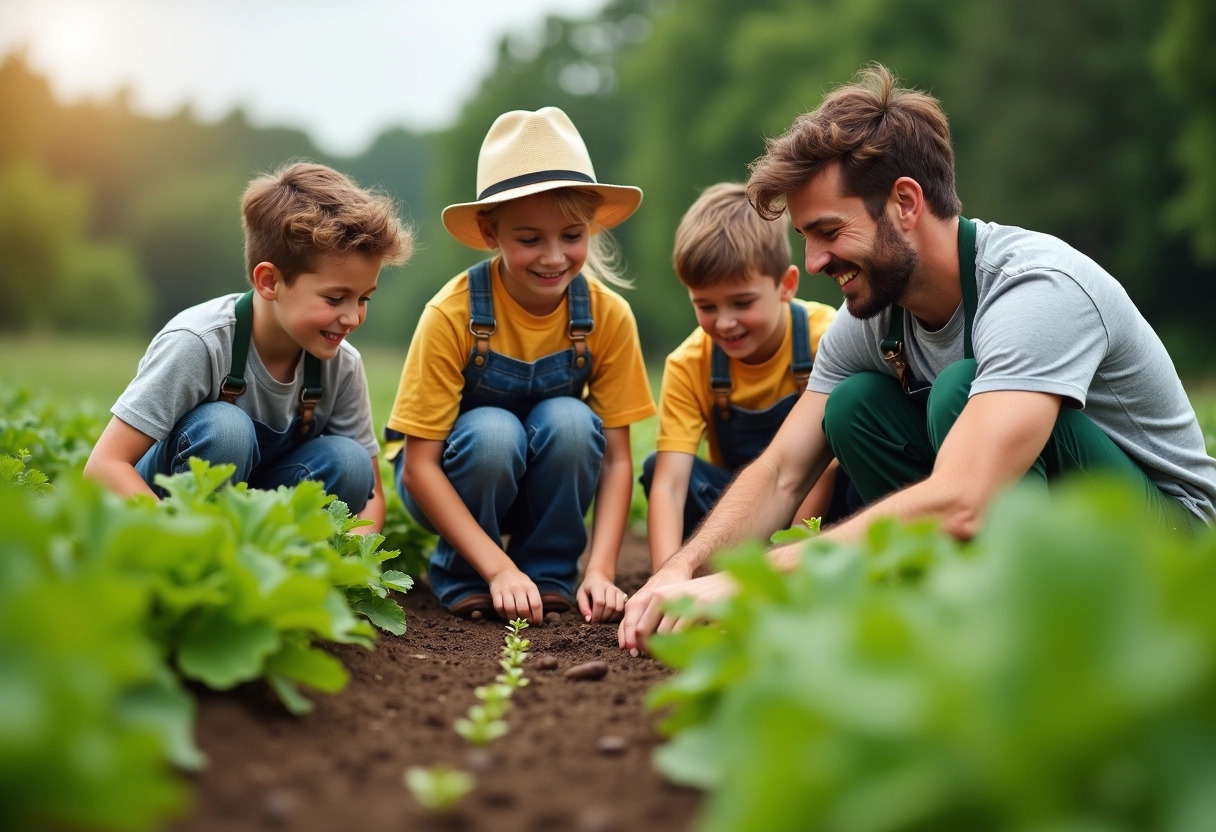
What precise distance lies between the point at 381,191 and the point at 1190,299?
26.5 meters

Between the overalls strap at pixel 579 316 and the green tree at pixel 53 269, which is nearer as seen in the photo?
the overalls strap at pixel 579 316

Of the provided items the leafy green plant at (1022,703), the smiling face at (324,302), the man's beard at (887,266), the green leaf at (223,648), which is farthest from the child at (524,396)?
the leafy green plant at (1022,703)

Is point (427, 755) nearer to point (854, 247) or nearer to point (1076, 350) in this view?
point (1076, 350)

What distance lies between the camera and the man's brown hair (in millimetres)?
3430

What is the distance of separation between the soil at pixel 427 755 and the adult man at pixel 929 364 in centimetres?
42

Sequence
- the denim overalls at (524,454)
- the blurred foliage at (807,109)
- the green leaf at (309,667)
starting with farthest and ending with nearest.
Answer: the blurred foliage at (807,109) < the denim overalls at (524,454) < the green leaf at (309,667)

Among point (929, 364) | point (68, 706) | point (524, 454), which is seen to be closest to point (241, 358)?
point (524, 454)

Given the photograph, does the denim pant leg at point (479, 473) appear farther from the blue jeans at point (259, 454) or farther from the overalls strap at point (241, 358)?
the overalls strap at point (241, 358)

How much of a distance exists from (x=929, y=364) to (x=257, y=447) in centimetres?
226

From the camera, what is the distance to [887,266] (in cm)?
338

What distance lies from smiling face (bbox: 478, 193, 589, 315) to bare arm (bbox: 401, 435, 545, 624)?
0.69 m

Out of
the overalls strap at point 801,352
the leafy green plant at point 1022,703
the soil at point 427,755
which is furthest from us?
the overalls strap at point 801,352

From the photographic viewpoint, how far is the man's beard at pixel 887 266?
133 inches

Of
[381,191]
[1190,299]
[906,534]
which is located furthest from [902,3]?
[906,534]
